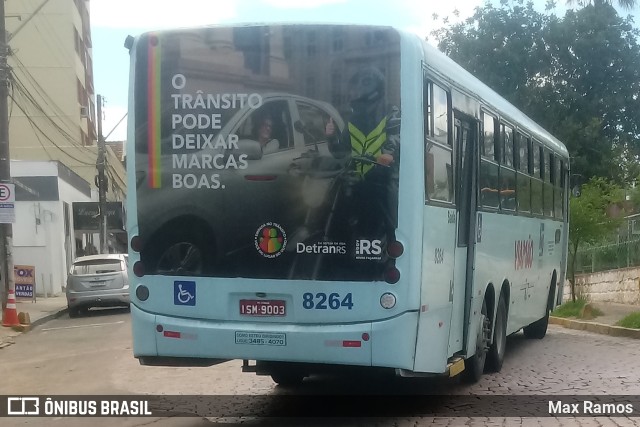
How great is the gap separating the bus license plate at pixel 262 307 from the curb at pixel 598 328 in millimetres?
9505

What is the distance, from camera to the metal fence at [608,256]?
2228cm

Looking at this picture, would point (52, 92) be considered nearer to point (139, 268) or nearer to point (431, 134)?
point (139, 268)

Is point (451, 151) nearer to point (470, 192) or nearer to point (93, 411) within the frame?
point (470, 192)

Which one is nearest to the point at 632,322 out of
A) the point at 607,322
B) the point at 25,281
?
the point at 607,322

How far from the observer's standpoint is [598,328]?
16.9 m

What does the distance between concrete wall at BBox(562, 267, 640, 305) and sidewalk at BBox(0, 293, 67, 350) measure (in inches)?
496

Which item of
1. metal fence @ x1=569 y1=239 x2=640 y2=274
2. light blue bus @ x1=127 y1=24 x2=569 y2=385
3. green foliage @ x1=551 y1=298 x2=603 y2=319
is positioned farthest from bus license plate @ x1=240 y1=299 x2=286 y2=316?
metal fence @ x1=569 y1=239 x2=640 y2=274

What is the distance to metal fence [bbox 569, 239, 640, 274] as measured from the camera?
877 inches

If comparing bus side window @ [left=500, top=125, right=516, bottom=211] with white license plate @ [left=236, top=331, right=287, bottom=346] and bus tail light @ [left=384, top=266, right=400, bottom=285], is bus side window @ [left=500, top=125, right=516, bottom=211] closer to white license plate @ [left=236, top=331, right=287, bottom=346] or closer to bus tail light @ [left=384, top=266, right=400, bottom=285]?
bus tail light @ [left=384, top=266, right=400, bottom=285]

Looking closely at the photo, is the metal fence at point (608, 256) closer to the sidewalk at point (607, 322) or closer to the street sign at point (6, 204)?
the sidewalk at point (607, 322)

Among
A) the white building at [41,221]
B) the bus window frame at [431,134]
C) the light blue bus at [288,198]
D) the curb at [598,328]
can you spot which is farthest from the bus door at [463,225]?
the white building at [41,221]

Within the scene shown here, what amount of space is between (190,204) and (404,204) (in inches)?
70.3

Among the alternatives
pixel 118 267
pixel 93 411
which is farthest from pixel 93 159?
pixel 93 411

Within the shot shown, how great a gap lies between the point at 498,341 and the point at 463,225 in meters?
2.72
